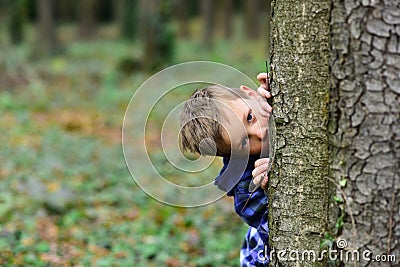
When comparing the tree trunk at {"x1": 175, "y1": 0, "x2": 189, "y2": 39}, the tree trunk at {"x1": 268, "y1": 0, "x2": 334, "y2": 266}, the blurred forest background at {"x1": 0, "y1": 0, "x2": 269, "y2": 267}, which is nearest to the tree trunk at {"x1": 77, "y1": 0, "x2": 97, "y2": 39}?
the tree trunk at {"x1": 175, "y1": 0, "x2": 189, "y2": 39}

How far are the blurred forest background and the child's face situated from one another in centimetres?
262

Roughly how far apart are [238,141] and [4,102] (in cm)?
1281

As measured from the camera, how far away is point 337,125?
7.54ft

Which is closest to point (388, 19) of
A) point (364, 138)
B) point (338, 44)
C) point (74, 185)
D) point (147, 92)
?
point (338, 44)

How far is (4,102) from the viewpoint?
47.4 ft

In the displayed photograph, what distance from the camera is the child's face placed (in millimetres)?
2723

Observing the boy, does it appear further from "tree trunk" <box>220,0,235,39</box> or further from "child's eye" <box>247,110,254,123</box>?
"tree trunk" <box>220,0,235,39</box>

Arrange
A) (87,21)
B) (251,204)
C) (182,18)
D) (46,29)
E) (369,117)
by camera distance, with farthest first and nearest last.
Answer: (182,18) → (87,21) → (46,29) → (251,204) → (369,117)

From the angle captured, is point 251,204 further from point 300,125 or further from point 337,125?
point 337,125

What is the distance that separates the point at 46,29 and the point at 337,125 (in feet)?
86.1

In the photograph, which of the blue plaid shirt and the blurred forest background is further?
the blurred forest background

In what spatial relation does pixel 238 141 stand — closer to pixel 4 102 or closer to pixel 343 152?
pixel 343 152

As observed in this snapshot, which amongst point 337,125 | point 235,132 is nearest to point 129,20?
point 235,132

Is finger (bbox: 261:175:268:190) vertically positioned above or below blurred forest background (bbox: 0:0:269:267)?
above
